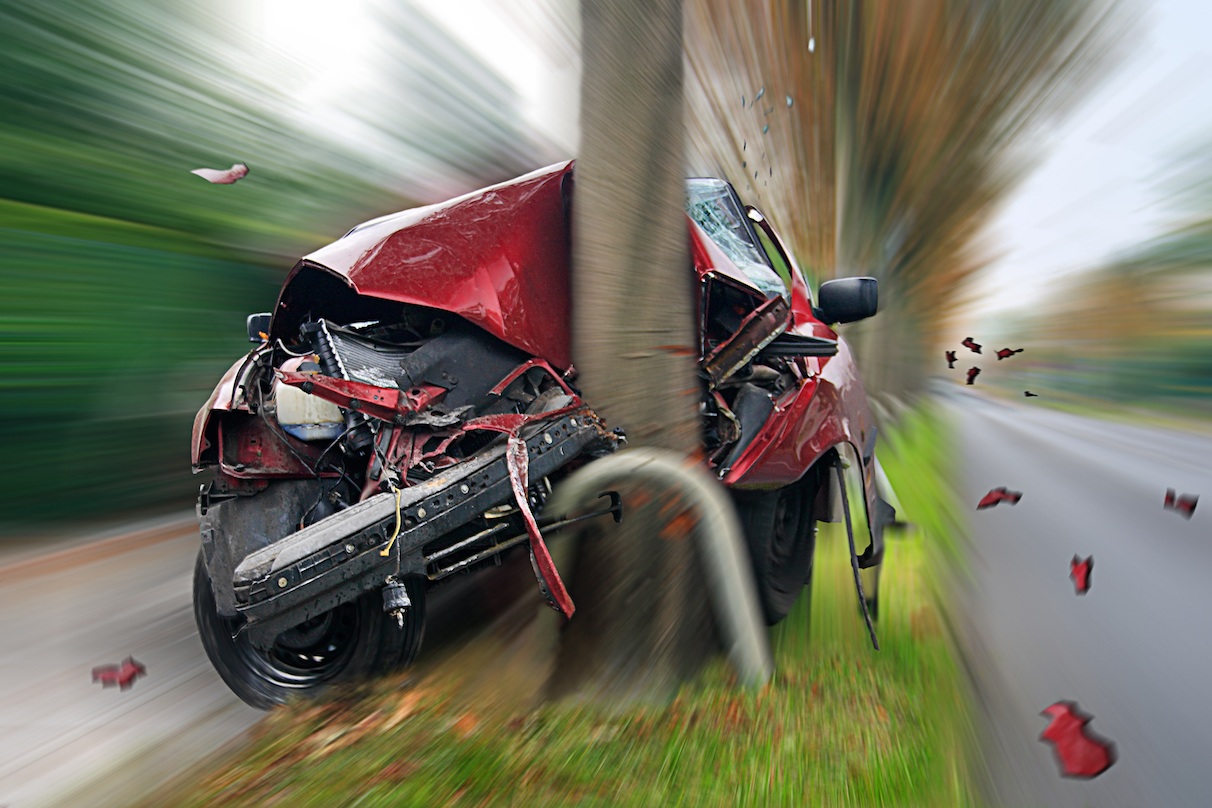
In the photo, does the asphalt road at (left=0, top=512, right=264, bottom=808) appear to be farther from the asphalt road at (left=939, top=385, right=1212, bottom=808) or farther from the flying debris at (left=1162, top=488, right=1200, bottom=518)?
the flying debris at (left=1162, top=488, right=1200, bottom=518)

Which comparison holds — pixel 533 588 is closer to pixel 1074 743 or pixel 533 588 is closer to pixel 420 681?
pixel 420 681

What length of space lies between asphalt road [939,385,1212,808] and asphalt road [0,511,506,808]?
2.25 meters

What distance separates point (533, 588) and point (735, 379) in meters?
1.40

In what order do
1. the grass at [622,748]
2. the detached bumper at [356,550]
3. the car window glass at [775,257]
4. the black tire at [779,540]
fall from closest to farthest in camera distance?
the grass at [622,748] < the detached bumper at [356,550] < the black tire at [779,540] < the car window glass at [775,257]

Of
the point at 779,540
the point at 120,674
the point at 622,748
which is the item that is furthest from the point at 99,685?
the point at 779,540

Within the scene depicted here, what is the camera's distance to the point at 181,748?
260 centimetres

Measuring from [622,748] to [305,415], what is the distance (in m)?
1.66

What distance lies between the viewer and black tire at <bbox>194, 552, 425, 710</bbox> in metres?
2.71

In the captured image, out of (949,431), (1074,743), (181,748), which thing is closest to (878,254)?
(949,431)

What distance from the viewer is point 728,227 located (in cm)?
382

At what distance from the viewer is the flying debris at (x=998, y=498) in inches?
303

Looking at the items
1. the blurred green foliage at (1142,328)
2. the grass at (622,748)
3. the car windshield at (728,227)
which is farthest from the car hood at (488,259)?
the blurred green foliage at (1142,328)

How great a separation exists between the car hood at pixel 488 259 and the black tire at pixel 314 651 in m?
1.06

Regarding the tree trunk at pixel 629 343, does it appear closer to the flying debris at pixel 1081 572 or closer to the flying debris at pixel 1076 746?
the flying debris at pixel 1076 746
